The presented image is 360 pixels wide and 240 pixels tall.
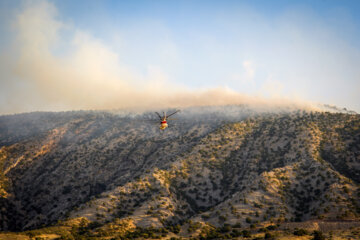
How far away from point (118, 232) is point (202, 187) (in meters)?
40.9

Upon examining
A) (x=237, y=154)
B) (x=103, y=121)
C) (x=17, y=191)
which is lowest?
(x=17, y=191)

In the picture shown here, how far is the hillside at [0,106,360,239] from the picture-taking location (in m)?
81.6

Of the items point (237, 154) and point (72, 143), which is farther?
point (72, 143)

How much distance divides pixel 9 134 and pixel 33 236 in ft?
441

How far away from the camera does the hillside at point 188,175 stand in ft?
268

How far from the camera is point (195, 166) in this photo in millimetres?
115188

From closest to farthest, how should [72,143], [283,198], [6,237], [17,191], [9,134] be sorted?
[6,237]
[283,198]
[17,191]
[72,143]
[9,134]

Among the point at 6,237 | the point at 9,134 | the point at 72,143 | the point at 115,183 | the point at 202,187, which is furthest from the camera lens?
the point at 9,134

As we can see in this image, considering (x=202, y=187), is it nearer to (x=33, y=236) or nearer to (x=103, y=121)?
(x=33, y=236)

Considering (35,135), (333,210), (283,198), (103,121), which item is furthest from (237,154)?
(35,135)

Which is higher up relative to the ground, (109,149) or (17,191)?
(109,149)

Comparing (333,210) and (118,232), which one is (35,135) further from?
(333,210)

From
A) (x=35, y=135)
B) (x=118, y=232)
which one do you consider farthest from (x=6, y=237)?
(x=35, y=135)

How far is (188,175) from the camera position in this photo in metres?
111
